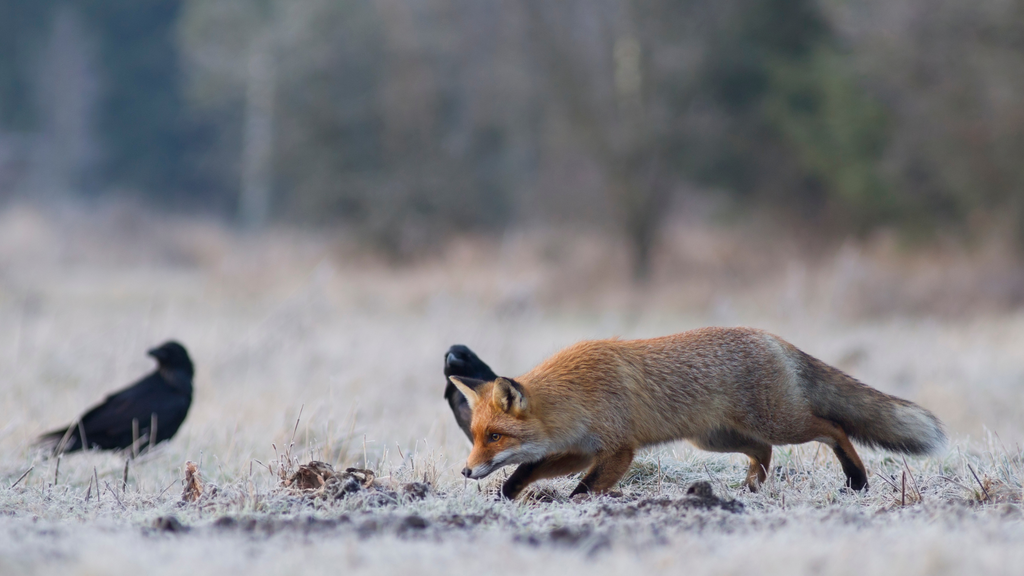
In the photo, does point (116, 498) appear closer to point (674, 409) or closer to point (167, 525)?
point (167, 525)

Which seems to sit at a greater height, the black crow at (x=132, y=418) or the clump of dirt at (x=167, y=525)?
the clump of dirt at (x=167, y=525)

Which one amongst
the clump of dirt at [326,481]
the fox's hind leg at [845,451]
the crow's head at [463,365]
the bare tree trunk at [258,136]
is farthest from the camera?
the bare tree trunk at [258,136]

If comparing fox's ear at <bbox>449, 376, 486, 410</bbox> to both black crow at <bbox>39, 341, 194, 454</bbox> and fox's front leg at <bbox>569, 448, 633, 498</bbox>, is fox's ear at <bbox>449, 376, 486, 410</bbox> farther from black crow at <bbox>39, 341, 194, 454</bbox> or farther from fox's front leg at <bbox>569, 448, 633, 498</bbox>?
black crow at <bbox>39, 341, 194, 454</bbox>

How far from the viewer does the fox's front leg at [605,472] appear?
457cm

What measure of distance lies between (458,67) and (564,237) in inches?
395

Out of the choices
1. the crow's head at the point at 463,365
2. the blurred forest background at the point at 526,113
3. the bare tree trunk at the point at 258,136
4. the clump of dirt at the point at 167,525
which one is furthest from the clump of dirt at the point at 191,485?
the bare tree trunk at the point at 258,136

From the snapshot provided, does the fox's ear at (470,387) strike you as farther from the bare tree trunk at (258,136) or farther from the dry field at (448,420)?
the bare tree trunk at (258,136)

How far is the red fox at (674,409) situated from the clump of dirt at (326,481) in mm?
610

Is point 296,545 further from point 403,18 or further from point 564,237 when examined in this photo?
point 403,18

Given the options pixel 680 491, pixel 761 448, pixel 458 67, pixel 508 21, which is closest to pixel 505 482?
pixel 680 491

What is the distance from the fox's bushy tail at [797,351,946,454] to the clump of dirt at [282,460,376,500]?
2454 millimetres

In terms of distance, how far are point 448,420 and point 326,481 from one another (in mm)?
2820

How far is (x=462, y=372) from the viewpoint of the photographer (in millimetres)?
5973

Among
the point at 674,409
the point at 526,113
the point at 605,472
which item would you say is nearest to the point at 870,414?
the point at 674,409
